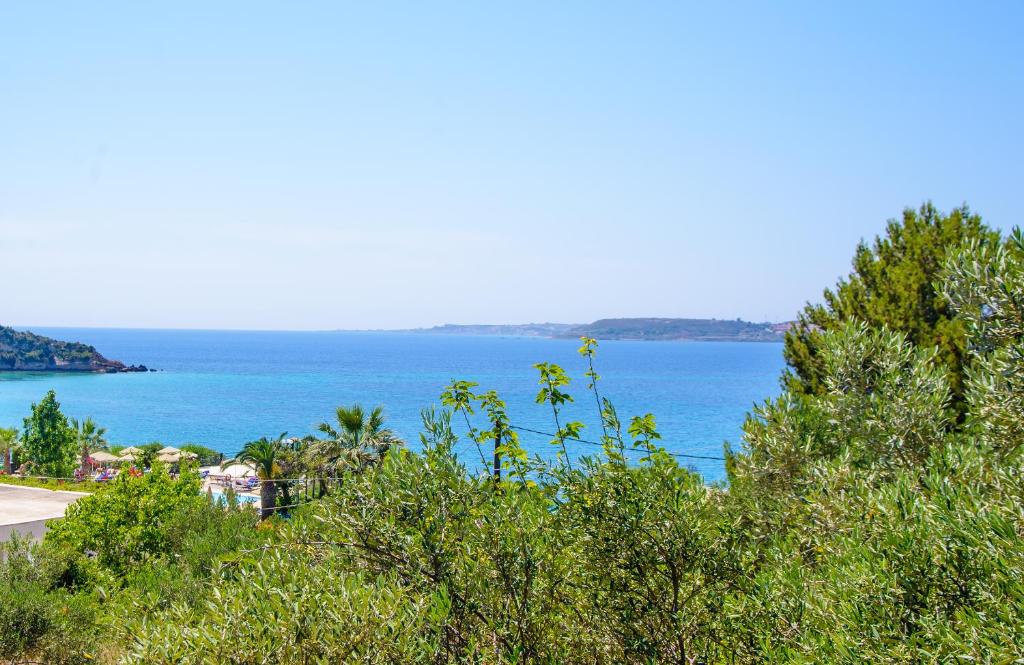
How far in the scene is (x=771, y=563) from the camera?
6551 millimetres

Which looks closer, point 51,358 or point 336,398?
point 336,398

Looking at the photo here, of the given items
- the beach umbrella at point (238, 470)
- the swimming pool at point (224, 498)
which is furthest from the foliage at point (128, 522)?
the beach umbrella at point (238, 470)

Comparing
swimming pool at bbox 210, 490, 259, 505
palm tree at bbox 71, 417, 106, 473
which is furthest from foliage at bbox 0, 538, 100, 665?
palm tree at bbox 71, 417, 106, 473

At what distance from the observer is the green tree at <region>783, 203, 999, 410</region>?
1644cm

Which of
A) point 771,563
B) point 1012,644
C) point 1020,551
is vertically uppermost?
point 1020,551

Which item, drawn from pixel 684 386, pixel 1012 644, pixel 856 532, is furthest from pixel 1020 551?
pixel 684 386

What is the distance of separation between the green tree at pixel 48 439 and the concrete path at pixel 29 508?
14453 millimetres

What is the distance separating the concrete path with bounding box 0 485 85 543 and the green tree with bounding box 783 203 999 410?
22.4 m

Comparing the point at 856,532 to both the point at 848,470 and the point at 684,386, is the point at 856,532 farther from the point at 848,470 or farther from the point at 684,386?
the point at 684,386

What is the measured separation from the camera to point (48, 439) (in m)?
45.1

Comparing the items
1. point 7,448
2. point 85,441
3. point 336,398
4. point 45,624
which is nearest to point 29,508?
point 45,624

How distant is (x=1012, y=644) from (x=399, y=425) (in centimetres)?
8528

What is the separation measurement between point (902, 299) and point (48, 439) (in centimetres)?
4601

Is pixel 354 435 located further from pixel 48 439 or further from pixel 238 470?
pixel 48 439
